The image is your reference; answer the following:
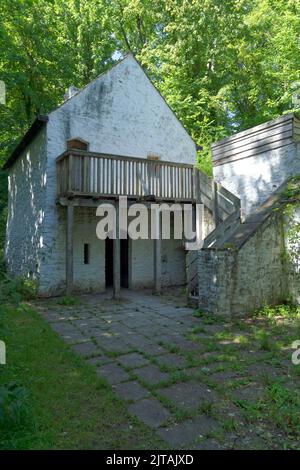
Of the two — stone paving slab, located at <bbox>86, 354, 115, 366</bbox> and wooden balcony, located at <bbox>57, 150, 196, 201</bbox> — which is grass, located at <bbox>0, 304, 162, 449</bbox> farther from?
wooden balcony, located at <bbox>57, 150, 196, 201</bbox>

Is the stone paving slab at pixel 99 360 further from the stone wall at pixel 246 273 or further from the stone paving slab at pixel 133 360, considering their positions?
the stone wall at pixel 246 273

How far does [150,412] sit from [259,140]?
26.9 ft

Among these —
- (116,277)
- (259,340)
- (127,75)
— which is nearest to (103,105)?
(127,75)

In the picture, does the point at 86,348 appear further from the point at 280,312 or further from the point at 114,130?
the point at 114,130

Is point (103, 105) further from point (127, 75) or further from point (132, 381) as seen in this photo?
point (132, 381)

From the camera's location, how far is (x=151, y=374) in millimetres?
4277

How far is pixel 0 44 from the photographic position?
1502 cm

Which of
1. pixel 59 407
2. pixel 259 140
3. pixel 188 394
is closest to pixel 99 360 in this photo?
pixel 59 407

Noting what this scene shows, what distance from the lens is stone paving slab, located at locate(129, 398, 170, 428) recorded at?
3.16m

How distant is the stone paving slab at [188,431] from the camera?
283 centimetres

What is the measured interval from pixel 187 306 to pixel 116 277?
101 inches

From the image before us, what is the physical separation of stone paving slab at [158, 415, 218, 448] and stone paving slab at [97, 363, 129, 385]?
1.22m

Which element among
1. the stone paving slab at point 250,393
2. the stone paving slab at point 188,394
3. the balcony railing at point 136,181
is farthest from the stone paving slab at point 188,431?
the balcony railing at point 136,181

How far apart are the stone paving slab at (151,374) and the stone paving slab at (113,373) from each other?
18 cm
